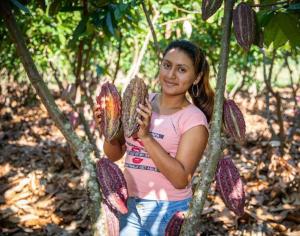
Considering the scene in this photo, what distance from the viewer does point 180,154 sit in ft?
4.53

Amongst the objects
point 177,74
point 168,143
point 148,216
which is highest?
point 177,74

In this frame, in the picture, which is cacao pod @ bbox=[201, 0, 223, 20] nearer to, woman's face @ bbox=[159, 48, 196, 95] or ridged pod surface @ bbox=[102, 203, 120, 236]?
woman's face @ bbox=[159, 48, 196, 95]

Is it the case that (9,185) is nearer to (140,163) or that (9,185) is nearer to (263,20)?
(140,163)

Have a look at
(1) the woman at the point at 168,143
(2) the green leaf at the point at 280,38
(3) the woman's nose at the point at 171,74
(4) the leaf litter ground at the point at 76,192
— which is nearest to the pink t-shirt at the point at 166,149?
(1) the woman at the point at 168,143

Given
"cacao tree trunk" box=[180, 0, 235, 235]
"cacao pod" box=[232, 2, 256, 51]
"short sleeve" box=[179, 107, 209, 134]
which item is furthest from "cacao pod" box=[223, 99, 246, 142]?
"short sleeve" box=[179, 107, 209, 134]

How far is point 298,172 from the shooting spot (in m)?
3.05

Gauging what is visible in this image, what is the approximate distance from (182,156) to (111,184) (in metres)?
0.42

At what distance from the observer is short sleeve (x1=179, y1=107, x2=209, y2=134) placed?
1.44 metres

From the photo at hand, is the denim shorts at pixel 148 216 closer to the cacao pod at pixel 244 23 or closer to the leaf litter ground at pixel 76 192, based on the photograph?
the cacao pod at pixel 244 23

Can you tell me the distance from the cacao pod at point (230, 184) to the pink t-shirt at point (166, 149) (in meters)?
0.41

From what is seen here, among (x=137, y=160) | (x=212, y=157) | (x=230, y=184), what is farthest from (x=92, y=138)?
(x=212, y=157)

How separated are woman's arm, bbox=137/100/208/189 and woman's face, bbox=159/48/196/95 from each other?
0.16 m

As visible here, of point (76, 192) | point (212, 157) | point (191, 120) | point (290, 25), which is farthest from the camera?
point (76, 192)

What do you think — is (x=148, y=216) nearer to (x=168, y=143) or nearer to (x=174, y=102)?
(x=168, y=143)
